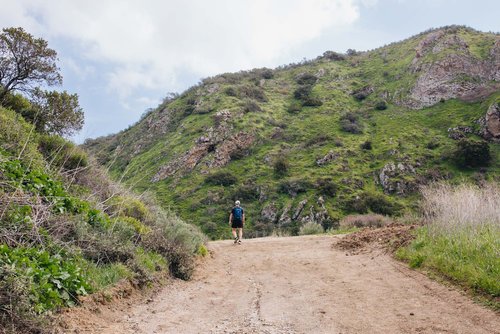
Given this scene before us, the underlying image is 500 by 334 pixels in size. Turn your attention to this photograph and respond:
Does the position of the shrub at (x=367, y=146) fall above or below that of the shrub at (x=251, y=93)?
below

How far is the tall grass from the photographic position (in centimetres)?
661

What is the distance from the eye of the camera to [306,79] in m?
63.4

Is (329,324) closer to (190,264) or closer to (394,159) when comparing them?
(190,264)

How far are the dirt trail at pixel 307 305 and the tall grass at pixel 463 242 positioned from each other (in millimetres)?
389

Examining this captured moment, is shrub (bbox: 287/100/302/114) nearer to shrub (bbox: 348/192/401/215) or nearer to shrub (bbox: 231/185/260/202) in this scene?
shrub (bbox: 231/185/260/202)

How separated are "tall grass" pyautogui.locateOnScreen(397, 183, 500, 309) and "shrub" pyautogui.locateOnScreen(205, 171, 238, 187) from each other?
1094 inches

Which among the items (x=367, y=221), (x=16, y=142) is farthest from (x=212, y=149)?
(x=16, y=142)

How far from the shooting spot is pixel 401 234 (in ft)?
39.4

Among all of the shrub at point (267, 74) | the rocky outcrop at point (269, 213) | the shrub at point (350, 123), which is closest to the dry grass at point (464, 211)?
the rocky outcrop at point (269, 213)

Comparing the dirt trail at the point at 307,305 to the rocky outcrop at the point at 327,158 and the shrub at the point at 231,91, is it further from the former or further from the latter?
the shrub at the point at 231,91

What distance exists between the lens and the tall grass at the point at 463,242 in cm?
661

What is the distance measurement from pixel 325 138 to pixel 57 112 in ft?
106

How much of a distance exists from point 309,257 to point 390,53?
6257cm

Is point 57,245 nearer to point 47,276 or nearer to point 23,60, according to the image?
point 47,276
